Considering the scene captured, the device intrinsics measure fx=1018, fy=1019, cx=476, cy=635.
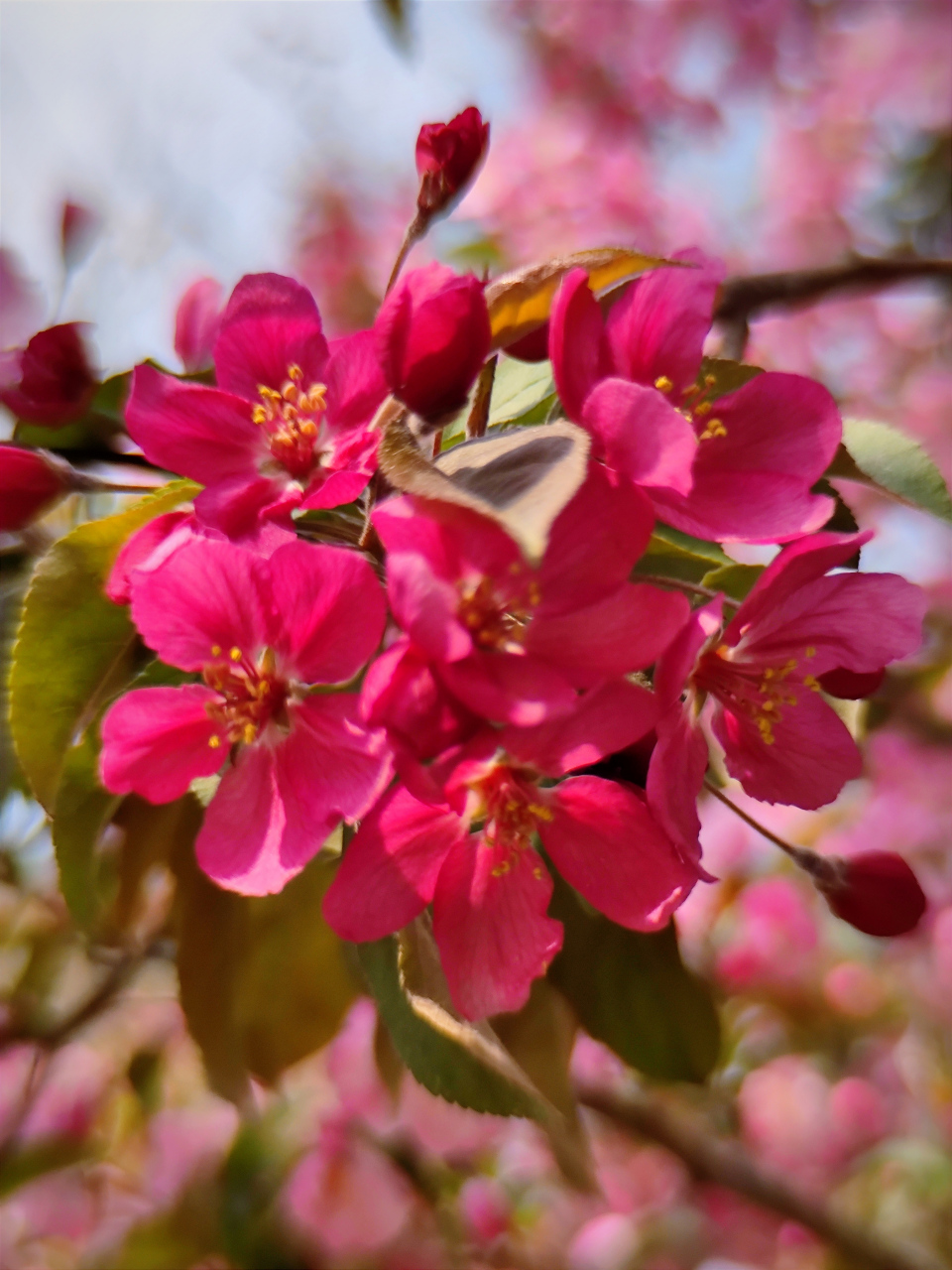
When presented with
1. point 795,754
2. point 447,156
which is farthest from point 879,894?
point 447,156

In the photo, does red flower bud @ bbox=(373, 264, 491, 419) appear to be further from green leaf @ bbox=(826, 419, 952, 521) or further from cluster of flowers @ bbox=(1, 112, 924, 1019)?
green leaf @ bbox=(826, 419, 952, 521)

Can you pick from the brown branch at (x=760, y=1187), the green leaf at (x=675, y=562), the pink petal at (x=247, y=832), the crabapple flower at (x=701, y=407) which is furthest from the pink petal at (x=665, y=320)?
the brown branch at (x=760, y=1187)

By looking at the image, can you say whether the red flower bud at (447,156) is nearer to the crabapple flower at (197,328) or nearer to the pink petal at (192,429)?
the pink petal at (192,429)

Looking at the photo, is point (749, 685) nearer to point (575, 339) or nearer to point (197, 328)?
point (575, 339)

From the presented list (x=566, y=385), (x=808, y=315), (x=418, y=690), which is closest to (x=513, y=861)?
(x=418, y=690)

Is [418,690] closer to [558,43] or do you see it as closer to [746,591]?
[746,591]

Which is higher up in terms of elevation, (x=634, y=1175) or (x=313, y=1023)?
(x=313, y=1023)
